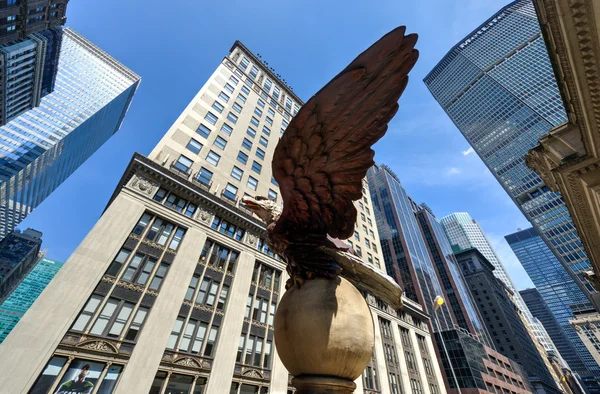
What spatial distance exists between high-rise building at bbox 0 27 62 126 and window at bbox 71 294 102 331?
74.1 metres

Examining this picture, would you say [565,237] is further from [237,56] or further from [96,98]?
[96,98]

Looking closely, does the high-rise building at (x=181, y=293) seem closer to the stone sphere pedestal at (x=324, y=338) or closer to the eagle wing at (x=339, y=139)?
the stone sphere pedestal at (x=324, y=338)

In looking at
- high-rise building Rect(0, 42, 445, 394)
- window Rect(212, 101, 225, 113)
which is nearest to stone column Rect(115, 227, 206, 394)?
high-rise building Rect(0, 42, 445, 394)

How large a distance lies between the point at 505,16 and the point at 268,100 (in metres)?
147

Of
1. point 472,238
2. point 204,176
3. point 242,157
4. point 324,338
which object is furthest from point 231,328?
point 472,238

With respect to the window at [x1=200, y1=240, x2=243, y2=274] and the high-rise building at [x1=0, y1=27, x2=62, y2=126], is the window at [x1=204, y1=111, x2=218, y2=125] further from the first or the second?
the high-rise building at [x1=0, y1=27, x2=62, y2=126]

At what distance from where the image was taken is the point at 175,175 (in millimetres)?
23188

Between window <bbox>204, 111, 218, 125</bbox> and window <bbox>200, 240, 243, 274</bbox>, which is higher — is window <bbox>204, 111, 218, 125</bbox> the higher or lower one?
the higher one

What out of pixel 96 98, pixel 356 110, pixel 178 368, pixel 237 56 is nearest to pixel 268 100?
pixel 237 56

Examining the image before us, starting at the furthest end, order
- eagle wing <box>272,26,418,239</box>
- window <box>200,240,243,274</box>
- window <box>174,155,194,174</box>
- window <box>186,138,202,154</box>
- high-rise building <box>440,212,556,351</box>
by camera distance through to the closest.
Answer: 1. high-rise building <box>440,212,556,351</box>
2. window <box>186,138,202,154</box>
3. window <box>174,155,194,174</box>
4. window <box>200,240,243,274</box>
5. eagle wing <box>272,26,418,239</box>

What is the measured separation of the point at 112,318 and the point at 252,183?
19042mm

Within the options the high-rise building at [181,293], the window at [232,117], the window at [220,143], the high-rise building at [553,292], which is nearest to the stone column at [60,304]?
the high-rise building at [181,293]

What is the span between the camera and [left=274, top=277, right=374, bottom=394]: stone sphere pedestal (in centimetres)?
317

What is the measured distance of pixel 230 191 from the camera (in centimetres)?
2894
